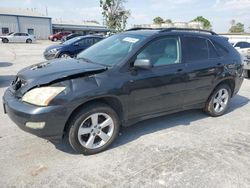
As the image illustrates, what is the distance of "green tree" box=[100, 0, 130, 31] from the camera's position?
45.3m

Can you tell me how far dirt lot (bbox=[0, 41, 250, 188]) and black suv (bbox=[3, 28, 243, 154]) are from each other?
352mm

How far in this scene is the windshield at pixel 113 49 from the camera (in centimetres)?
377

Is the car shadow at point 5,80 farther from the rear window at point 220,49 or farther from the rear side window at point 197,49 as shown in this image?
the rear window at point 220,49

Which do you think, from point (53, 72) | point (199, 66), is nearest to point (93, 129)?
point (53, 72)

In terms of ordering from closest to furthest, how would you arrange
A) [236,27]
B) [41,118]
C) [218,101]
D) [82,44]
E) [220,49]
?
[41,118] → [220,49] → [218,101] → [82,44] → [236,27]

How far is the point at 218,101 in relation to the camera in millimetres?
5102

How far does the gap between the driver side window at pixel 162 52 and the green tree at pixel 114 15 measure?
137ft

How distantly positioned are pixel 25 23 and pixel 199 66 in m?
49.1

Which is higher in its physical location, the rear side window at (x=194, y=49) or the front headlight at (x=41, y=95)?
the rear side window at (x=194, y=49)

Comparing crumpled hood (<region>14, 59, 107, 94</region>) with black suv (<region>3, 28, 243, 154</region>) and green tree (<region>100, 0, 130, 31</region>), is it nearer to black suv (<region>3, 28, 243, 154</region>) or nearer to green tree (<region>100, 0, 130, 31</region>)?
black suv (<region>3, 28, 243, 154</region>)

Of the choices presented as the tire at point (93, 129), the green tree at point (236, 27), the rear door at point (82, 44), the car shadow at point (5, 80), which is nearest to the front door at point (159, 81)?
the tire at point (93, 129)

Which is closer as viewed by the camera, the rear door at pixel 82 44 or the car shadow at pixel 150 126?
the car shadow at pixel 150 126

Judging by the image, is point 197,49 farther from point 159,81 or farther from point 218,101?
point 218,101

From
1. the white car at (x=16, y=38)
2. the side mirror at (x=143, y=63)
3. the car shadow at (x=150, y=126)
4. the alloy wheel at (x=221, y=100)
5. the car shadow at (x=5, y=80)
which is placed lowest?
the white car at (x=16, y=38)
